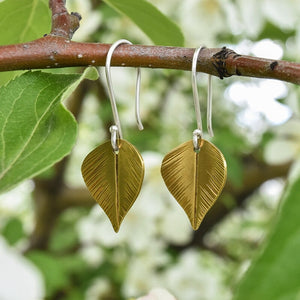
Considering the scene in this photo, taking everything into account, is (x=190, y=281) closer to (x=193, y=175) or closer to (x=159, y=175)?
(x=159, y=175)

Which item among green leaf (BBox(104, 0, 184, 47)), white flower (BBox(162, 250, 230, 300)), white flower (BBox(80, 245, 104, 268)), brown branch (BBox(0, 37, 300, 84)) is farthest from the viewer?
white flower (BBox(80, 245, 104, 268))

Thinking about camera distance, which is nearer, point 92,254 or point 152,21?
point 152,21

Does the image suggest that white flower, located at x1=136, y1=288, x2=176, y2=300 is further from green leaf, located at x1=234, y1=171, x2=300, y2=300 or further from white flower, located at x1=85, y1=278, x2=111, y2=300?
white flower, located at x1=85, y1=278, x2=111, y2=300

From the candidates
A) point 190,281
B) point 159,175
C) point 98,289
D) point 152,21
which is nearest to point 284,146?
point 159,175

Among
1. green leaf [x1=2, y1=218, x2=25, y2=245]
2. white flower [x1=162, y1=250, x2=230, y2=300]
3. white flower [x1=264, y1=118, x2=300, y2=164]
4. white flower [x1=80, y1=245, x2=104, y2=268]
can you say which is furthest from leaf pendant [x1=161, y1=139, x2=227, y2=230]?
white flower [x1=80, y1=245, x2=104, y2=268]

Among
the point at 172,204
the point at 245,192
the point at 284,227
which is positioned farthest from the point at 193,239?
the point at 284,227

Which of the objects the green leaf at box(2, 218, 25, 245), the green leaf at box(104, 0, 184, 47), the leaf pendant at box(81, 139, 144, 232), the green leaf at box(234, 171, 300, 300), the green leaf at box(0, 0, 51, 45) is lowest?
the green leaf at box(234, 171, 300, 300)
